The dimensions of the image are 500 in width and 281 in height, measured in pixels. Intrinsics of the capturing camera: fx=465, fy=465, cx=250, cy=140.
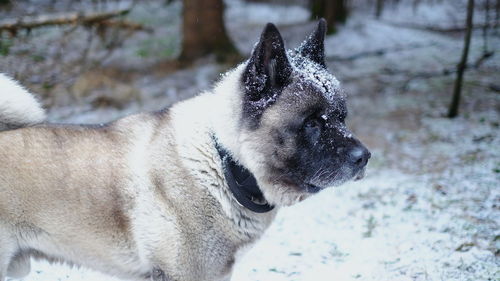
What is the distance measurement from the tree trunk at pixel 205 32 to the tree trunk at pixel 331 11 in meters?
4.54

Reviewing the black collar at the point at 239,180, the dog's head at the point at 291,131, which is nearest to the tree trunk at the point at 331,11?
the dog's head at the point at 291,131

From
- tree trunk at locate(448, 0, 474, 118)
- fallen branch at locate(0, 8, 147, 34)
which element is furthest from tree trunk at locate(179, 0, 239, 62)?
tree trunk at locate(448, 0, 474, 118)

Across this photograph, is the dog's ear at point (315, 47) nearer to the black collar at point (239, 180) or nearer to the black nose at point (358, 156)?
the black nose at point (358, 156)

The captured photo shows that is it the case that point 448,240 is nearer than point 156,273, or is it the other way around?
point 156,273

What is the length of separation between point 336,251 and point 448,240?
1056mm

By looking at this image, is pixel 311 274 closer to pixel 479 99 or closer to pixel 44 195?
pixel 44 195

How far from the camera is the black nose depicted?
8.79 ft

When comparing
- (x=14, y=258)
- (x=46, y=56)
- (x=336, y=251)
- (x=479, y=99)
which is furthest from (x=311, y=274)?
(x=46, y=56)

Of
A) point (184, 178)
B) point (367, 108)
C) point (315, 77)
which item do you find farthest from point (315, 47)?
point (367, 108)

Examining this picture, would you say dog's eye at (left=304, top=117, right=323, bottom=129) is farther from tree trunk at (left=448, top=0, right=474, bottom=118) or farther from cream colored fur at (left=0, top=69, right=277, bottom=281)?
tree trunk at (left=448, top=0, right=474, bottom=118)

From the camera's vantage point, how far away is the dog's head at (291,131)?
2.69m

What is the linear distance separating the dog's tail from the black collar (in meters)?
1.25

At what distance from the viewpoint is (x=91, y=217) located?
2676mm

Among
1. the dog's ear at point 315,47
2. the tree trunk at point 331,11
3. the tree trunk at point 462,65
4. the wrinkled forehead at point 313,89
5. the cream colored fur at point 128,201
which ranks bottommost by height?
the tree trunk at point 331,11
